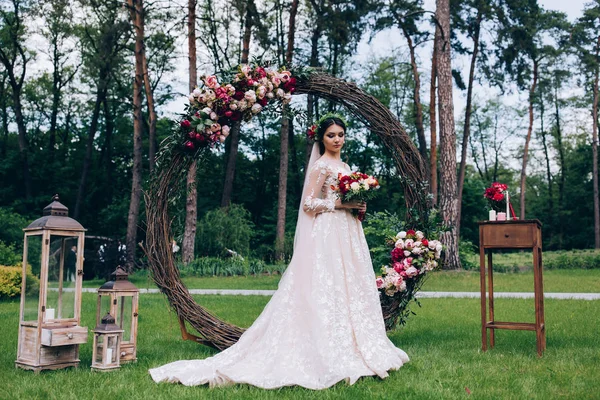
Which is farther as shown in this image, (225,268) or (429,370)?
(225,268)

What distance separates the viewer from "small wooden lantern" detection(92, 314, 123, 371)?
4.82 meters

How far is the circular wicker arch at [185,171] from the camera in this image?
18.6 ft

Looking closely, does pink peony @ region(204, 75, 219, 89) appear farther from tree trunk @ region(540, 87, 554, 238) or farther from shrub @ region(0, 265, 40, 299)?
tree trunk @ region(540, 87, 554, 238)

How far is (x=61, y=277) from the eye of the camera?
5004 millimetres

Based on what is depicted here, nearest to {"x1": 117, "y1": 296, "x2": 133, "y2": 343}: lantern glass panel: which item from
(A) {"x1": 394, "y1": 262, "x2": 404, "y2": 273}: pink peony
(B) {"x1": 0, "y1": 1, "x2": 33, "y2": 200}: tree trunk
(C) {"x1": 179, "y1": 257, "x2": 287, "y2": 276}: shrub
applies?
(A) {"x1": 394, "y1": 262, "x2": 404, "y2": 273}: pink peony

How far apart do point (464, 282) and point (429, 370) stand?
8791mm

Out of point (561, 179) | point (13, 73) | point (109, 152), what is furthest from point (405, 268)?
point (561, 179)

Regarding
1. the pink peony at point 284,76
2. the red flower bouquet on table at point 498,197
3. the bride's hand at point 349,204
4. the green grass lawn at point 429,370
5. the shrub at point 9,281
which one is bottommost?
the green grass lawn at point 429,370

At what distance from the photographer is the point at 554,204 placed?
32.9 meters

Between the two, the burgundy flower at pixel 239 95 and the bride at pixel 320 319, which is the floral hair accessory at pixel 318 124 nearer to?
the bride at pixel 320 319

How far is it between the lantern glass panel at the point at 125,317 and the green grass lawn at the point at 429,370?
27 cm

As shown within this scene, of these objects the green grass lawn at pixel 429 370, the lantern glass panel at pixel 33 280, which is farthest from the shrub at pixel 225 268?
the lantern glass panel at pixel 33 280

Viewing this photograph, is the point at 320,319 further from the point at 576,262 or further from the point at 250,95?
the point at 576,262

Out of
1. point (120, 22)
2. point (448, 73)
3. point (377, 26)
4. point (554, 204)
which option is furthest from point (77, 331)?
point (554, 204)
